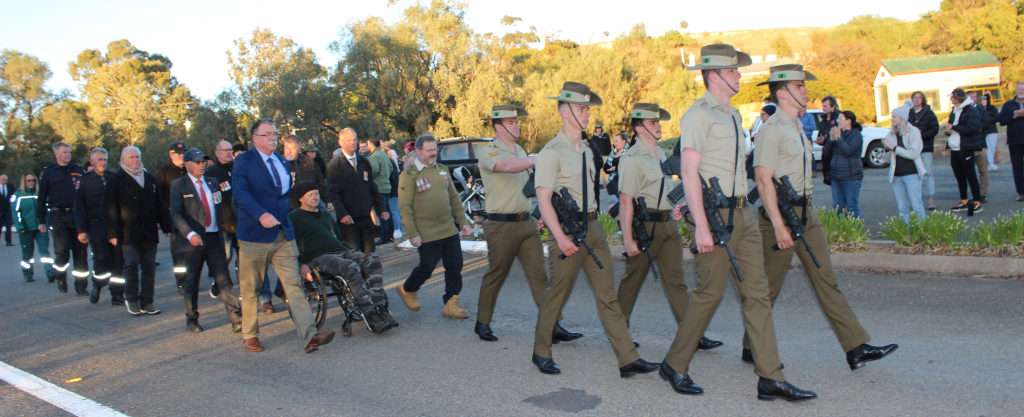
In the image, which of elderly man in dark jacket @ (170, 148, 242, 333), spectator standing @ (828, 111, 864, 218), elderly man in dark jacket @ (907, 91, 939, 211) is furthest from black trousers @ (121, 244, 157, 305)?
elderly man in dark jacket @ (907, 91, 939, 211)

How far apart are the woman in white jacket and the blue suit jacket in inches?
288

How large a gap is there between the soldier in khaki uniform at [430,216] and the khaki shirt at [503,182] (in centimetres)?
126

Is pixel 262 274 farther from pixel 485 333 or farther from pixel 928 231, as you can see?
pixel 928 231

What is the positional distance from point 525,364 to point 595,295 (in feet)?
3.11

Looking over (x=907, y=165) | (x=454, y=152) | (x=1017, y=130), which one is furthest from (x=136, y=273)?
(x=454, y=152)

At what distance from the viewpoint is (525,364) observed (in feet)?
21.6

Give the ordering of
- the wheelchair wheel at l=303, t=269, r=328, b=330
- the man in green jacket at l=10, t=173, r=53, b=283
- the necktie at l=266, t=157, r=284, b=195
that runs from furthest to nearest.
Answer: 1. the man in green jacket at l=10, t=173, r=53, b=283
2. the wheelchair wheel at l=303, t=269, r=328, b=330
3. the necktie at l=266, t=157, r=284, b=195

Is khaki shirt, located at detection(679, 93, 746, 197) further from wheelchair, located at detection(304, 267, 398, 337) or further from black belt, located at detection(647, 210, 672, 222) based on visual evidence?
wheelchair, located at detection(304, 267, 398, 337)

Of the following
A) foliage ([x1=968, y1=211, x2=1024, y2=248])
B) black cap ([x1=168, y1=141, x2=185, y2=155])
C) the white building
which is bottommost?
foliage ([x1=968, y1=211, x2=1024, y2=248])

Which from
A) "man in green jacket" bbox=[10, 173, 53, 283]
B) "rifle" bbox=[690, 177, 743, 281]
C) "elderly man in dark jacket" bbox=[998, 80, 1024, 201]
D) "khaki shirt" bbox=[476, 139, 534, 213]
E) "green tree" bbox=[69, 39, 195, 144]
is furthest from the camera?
"green tree" bbox=[69, 39, 195, 144]

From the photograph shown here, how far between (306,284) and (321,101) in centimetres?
3712

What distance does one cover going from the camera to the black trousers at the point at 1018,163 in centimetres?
1312

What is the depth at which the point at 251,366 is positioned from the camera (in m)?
7.14

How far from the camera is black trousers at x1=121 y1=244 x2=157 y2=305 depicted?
984 cm
